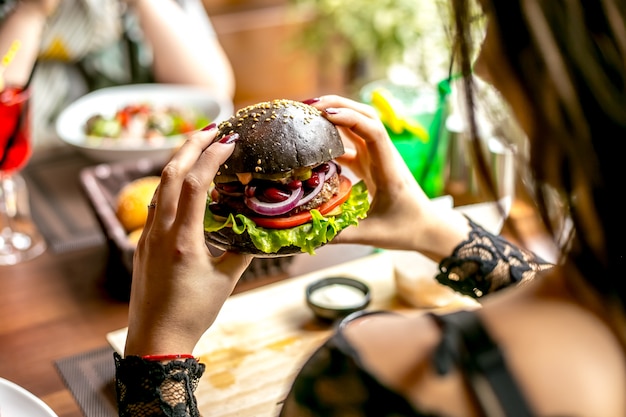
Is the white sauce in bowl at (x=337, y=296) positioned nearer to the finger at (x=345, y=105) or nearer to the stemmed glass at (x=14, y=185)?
the finger at (x=345, y=105)

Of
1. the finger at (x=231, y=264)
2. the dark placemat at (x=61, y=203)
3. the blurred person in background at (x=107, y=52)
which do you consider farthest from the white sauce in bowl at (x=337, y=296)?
the blurred person in background at (x=107, y=52)

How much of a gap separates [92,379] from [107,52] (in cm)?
194

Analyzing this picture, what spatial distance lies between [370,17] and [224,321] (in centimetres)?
212

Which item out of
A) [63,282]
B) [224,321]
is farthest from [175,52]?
[224,321]

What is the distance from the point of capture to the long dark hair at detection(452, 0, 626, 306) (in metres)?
0.79

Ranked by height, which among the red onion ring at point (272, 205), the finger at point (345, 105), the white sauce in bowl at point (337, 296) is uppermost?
the finger at point (345, 105)

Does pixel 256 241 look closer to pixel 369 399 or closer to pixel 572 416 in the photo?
pixel 369 399

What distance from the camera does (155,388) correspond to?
3.90 ft

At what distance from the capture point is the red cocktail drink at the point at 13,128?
182 centimetres

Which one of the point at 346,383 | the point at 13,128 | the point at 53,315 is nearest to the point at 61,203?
the point at 13,128

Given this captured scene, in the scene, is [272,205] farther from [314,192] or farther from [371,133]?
[371,133]

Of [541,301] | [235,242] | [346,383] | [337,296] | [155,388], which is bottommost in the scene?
[337,296]

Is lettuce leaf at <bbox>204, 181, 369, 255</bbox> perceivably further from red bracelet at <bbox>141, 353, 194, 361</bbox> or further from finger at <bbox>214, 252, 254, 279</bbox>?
red bracelet at <bbox>141, 353, 194, 361</bbox>

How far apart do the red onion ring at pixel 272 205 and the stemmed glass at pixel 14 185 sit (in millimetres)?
727
